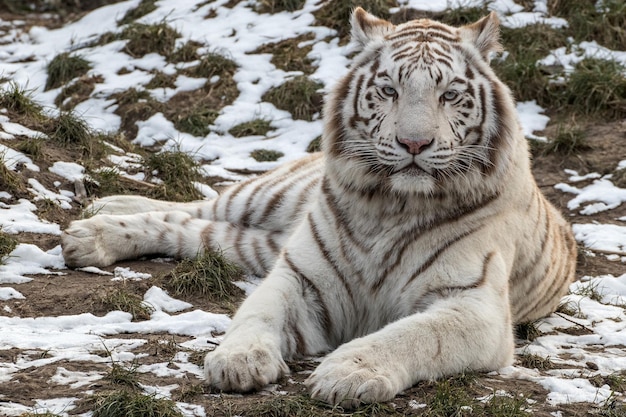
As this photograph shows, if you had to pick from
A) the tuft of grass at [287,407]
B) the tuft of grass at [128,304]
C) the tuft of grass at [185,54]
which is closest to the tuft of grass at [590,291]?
the tuft of grass at [128,304]

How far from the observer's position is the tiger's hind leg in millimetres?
4738

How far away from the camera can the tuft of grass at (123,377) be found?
124 inches

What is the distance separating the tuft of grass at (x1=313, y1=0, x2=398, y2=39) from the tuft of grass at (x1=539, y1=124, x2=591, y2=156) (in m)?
2.19

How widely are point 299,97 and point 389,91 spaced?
405 cm

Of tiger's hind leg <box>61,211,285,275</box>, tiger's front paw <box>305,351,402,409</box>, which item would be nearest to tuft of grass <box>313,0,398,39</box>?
tiger's hind leg <box>61,211,285,275</box>

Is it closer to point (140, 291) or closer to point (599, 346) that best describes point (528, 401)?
point (599, 346)

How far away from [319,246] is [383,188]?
0.41 metres

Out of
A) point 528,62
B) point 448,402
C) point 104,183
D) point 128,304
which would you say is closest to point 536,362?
point 448,402

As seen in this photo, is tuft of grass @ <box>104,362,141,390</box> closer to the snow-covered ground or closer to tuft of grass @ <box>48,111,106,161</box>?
the snow-covered ground

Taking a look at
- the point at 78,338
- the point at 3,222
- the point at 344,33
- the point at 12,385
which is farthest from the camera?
the point at 344,33

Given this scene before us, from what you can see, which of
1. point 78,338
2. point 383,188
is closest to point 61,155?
point 78,338

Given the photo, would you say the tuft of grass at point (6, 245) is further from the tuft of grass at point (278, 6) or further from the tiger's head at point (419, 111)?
the tuft of grass at point (278, 6)

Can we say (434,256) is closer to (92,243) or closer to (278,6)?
(92,243)

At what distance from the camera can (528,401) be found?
3230 mm
